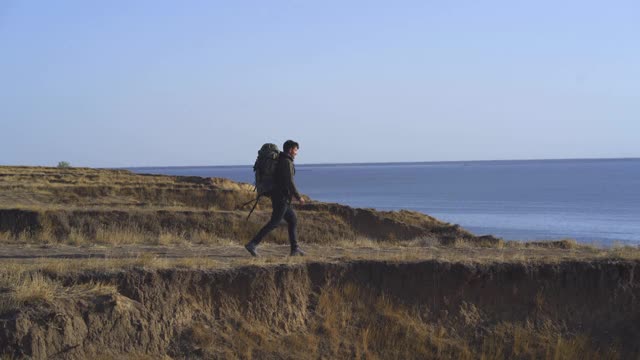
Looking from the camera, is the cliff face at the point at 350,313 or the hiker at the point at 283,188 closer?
the cliff face at the point at 350,313

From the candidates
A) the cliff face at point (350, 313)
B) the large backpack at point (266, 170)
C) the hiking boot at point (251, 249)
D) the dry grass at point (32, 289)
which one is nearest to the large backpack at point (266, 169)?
the large backpack at point (266, 170)

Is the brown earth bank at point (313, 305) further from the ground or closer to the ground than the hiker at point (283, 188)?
closer to the ground

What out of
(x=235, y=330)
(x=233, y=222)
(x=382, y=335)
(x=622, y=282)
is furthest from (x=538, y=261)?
(x=233, y=222)

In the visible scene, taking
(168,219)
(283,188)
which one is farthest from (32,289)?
(168,219)

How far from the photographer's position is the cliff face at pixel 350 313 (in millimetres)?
10341

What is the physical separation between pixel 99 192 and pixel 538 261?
948 inches

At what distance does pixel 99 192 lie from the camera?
33.7 meters

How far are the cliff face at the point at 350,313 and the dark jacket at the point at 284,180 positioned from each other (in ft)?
4.38

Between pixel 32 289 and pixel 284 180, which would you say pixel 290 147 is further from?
pixel 32 289

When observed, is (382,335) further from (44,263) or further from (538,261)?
(44,263)

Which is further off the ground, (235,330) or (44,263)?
(44,263)

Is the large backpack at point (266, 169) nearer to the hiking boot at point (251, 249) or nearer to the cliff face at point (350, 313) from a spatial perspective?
the hiking boot at point (251, 249)

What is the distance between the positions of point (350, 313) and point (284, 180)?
2.35 m

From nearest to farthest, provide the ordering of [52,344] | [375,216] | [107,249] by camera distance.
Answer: [52,344] → [107,249] → [375,216]
